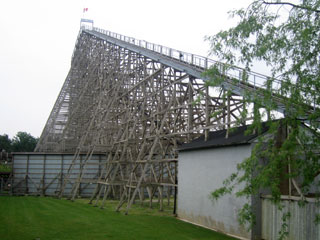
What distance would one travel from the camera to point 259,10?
8688 mm

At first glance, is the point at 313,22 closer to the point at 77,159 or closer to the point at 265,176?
the point at 265,176

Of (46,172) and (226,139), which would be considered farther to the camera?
(46,172)

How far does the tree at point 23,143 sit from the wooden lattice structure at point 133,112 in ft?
139

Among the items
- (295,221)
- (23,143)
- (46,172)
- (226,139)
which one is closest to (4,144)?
(23,143)

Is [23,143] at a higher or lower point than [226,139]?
higher

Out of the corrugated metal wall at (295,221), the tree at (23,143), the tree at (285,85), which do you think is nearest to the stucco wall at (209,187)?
the corrugated metal wall at (295,221)

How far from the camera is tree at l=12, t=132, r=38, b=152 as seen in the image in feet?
271

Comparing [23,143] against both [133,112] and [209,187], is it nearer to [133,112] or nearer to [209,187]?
[133,112]

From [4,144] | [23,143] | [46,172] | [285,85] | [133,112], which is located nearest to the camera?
[285,85]

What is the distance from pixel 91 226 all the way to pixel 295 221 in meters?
7.64

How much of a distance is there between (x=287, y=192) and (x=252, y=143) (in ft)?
6.09

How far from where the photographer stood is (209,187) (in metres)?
14.9

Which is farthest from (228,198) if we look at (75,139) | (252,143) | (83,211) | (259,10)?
(75,139)

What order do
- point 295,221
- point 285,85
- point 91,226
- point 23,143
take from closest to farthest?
point 285,85 → point 295,221 → point 91,226 → point 23,143
